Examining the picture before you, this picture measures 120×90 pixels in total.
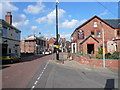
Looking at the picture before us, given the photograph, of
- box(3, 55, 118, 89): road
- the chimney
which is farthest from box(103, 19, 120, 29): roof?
the chimney

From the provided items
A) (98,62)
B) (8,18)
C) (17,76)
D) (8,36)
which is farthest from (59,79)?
(8,18)

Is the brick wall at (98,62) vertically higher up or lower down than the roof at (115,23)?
lower down

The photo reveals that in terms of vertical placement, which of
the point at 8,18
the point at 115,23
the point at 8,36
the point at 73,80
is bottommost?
the point at 73,80

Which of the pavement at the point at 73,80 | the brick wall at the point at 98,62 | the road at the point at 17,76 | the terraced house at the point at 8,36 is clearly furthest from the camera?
the terraced house at the point at 8,36

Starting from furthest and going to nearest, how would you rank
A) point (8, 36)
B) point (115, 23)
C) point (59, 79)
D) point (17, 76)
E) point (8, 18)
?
1. point (115, 23)
2. point (8, 18)
3. point (8, 36)
4. point (17, 76)
5. point (59, 79)

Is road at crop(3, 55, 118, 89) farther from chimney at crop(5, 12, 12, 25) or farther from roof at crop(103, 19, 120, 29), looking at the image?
roof at crop(103, 19, 120, 29)

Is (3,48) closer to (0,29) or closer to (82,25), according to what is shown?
(0,29)

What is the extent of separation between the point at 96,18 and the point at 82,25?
3.90m

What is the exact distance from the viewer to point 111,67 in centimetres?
1719

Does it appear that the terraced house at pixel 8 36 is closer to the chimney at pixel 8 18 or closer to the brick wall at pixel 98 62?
the chimney at pixel 8 18

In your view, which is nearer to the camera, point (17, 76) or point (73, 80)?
point (73, 80)

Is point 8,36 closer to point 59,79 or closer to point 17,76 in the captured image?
point 17,76

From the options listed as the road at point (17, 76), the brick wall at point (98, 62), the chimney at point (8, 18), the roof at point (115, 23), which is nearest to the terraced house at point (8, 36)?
the chimney at point (8, 18)

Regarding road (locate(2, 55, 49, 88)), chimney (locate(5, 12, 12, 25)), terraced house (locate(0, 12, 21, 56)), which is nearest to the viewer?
road (locate(2, 55, 49, 88))
